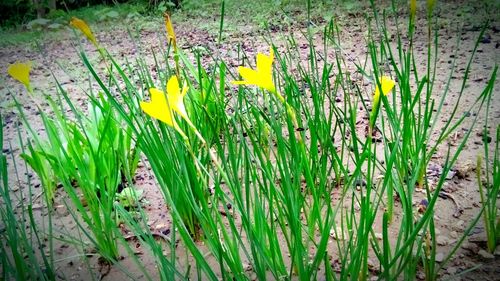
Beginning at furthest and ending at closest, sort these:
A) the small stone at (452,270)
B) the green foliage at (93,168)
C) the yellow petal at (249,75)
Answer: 1. the green foliage at (93,168)
2. the small stone at (452,270)
3. the yellow petal at (249,75)

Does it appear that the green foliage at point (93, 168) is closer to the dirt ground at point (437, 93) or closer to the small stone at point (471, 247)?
the dirt ground at point (437, 93)

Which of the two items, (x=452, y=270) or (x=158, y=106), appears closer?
(x=158, y=106)

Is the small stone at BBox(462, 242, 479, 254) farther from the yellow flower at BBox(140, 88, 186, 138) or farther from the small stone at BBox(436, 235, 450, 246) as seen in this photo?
the yellow flower at BBox(140, 88, 186, 138)

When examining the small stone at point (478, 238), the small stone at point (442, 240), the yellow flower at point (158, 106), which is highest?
the yellow flower at point (158, 106)

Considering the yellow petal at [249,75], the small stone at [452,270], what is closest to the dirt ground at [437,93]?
the small stone at [452,270]

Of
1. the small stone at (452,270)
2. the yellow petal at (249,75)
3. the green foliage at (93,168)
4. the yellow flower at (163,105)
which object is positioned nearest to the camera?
the yellow flower at (163,105)

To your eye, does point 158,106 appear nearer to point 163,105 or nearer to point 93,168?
point 163,105

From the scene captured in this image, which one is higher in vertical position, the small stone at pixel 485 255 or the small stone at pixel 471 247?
the small stone at pixel 485 255

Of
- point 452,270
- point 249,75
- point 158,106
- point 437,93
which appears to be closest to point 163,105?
point 158,106

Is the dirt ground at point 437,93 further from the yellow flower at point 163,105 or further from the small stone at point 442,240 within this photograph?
the yellow flower at point 163,105

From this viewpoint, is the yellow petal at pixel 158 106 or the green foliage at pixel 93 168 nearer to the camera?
the yellow petal at pixel 158 106

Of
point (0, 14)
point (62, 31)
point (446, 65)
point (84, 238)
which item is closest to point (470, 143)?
point (446, 65)
